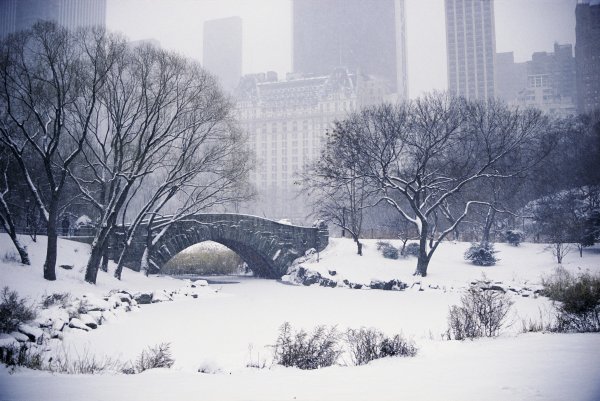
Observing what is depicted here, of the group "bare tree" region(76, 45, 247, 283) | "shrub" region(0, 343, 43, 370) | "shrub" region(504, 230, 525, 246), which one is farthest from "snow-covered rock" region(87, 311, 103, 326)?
"shrub" region(504, 230, 525, 246)

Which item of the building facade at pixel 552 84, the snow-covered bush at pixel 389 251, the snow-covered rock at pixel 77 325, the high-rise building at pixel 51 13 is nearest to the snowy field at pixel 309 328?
the snow-covered rock at pixel 77 325

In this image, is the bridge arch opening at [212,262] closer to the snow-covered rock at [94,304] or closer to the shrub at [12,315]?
the snow-covered rock at [94,304]

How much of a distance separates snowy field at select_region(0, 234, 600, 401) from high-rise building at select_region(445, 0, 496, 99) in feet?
408

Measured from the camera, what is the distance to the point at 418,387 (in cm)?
503

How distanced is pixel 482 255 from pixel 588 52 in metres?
12.3

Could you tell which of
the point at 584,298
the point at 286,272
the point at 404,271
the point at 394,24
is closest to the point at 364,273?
the point at 404,271

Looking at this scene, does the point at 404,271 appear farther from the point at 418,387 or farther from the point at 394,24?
the point at 394,24

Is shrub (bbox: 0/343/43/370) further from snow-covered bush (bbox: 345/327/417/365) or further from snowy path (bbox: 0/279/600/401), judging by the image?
snow-covered bush (bbox: 345/327/417/365)

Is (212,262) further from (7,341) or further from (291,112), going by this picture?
(291,112)

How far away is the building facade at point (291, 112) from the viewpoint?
105188mm

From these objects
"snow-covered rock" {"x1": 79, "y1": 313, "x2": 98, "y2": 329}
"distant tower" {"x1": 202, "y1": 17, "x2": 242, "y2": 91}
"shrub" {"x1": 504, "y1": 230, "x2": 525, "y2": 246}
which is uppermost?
"distant tower" {"x1": 202, "y1": 17, "x2": 242, "y2": 91}

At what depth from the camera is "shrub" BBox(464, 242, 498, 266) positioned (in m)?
25.0

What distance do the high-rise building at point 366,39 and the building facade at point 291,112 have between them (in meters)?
65.5

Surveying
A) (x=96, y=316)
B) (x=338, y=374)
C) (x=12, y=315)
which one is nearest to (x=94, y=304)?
(x=96, y=316)
